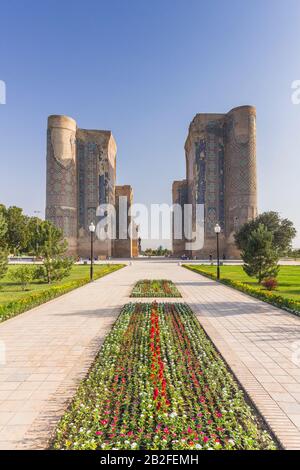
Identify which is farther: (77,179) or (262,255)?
(77,179)

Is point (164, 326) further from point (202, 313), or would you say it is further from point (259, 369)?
point (259, 369)

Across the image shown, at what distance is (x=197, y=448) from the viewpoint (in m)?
3.31

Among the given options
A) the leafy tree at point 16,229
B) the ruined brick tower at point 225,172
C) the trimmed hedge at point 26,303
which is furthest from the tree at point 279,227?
the leafy tree at point 16,229

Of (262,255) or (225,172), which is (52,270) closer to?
(262,255)

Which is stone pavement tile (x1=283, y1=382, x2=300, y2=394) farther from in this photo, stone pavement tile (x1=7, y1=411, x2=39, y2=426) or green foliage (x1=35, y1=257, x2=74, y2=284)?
green foliage (x1=35, y1=257, x2=74, y2=284)

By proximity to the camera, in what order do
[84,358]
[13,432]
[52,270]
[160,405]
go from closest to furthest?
[13,432] → [160,405] → [84,358] → [52,270]

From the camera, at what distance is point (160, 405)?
418 cm

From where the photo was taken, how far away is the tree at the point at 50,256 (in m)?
20.6

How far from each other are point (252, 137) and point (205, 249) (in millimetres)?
25453

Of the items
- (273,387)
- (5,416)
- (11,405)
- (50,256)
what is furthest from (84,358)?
(50,256)

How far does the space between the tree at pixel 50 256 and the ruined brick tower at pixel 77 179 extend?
43715 millimetres

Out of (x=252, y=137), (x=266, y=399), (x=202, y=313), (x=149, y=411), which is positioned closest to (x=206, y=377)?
(x=266, y=399)

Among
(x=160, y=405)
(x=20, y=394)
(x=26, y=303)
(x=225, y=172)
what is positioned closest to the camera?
(x=160, y=405)

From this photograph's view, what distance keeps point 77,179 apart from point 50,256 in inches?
2063
